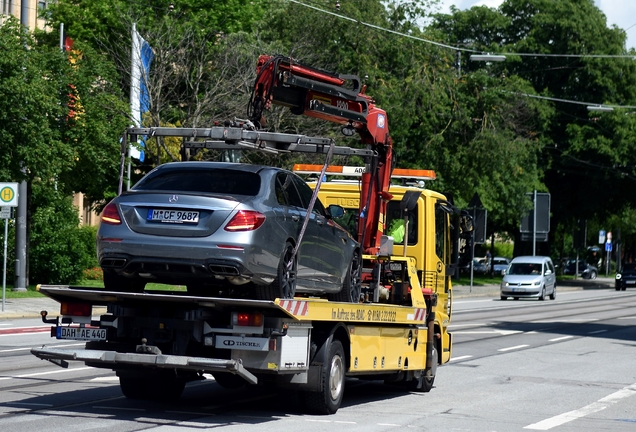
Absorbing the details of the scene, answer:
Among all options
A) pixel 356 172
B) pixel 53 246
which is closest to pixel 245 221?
pixel 356 172

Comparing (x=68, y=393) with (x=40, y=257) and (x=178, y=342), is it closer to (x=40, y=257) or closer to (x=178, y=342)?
(x=178, y=342)

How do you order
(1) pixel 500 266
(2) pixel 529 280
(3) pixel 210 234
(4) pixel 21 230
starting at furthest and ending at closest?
(1) pixel 500 266, (2) pixel 529 280, (4) pixel 21 230, (3) pixel 210 234

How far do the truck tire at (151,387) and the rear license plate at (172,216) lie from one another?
2100 millimetres

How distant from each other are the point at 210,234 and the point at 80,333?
1681mm

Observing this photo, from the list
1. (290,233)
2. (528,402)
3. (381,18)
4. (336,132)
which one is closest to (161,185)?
(290,233)

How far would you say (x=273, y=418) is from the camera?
10.8m

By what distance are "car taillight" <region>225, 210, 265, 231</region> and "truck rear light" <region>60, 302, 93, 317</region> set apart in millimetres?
1736

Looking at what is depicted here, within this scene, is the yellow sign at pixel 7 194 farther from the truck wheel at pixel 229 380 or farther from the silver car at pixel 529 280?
the silver car at pixel 529 280

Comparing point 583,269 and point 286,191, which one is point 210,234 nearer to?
point 286,191

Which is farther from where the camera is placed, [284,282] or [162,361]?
[284,282]

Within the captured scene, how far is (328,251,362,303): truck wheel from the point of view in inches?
487

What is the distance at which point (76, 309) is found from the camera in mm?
10898

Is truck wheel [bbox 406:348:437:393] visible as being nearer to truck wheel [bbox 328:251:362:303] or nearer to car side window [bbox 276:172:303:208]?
truck wheel [bbox 328:251:362:303]

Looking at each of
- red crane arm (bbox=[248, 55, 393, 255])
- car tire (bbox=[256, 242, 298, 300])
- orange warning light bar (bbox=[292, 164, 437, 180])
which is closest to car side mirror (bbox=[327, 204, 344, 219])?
red crane arm (bbox=[248, 55, 393, 255])
